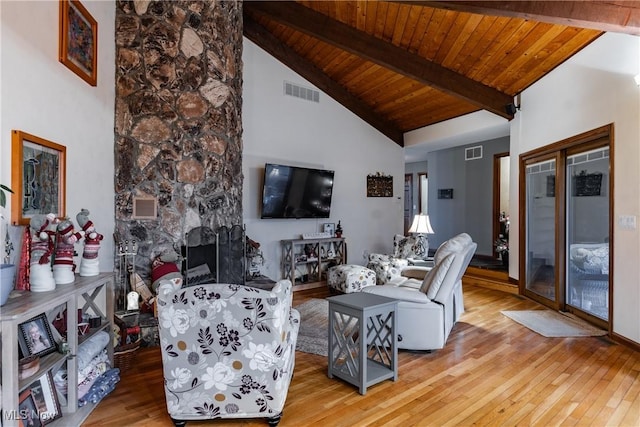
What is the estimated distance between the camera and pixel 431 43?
471 centimetres

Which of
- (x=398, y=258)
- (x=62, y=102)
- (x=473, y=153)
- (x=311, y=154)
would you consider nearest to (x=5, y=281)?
(x=62, y=102)

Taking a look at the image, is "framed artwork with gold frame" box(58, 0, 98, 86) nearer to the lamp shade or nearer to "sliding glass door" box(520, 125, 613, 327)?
the lamp shade

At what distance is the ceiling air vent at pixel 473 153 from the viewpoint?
774cm

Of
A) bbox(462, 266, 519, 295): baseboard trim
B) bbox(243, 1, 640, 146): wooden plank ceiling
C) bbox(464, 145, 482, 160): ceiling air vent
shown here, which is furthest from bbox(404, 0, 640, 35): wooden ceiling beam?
bbox(464, 145, 482, 160): ceiling air vent

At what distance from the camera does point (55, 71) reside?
2.66 meters

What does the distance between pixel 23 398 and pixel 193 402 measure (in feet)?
2.77

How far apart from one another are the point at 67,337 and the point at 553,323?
4.54m

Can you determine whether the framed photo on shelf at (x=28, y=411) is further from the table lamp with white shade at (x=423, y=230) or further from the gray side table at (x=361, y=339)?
the table lamp with white shade at (x=423, y=230)

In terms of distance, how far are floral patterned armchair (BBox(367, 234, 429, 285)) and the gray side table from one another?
8.38 feet

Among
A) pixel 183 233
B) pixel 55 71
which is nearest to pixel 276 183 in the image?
pixel 183 233

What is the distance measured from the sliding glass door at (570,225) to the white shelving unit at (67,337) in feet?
15.0

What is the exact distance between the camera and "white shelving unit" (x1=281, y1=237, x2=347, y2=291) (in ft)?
19.3

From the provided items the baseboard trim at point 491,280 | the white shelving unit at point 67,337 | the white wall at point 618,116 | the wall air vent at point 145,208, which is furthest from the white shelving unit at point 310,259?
the white wall at point 618,116

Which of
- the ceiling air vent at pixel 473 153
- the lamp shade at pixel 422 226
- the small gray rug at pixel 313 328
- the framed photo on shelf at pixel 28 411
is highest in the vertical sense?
the ceiling air vent at pixel 473 153
